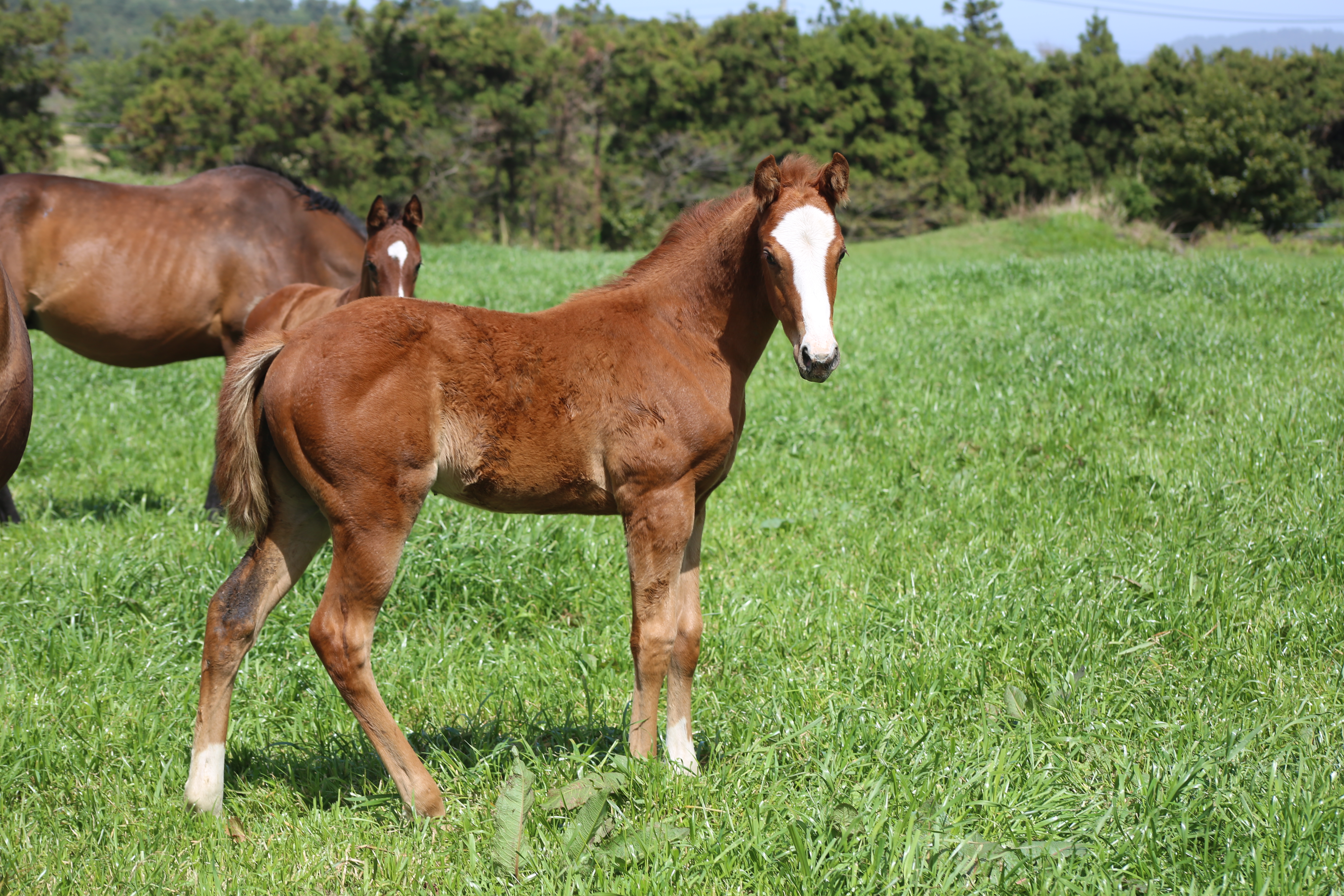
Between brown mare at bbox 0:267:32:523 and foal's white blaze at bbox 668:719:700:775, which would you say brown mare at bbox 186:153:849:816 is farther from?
brown mare at bbox 0:267:32:523

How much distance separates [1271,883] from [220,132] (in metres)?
40.0

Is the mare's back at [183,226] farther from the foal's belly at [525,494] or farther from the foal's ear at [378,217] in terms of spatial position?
the foal's belly at [525,494]

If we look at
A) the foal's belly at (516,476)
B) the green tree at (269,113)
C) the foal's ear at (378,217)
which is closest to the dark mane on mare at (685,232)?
the foal's belly at (516,476)

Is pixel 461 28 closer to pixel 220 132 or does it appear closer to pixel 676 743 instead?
pixel 220 132

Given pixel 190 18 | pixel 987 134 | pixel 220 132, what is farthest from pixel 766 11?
pixel 190 18

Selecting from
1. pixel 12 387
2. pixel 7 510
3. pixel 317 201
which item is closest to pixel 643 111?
pixel 317 201

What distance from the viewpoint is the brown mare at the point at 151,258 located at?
6.00 meters

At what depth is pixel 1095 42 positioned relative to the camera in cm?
4191

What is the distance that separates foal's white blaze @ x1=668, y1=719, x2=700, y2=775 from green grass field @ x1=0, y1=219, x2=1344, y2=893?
105 mm

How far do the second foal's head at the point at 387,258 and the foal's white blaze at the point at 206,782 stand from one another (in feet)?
11.6

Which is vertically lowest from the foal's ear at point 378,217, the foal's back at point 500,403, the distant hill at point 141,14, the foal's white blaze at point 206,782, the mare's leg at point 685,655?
the foal's white blaze at point 206,782

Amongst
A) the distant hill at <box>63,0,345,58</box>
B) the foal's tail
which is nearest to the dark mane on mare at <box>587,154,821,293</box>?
the foal's tail

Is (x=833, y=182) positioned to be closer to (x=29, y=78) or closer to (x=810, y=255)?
(x=810, y=255)

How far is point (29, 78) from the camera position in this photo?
3266 centimetres
